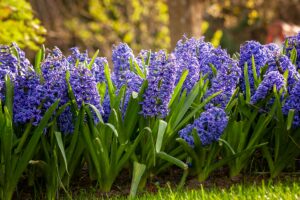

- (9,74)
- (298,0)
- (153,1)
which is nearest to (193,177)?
(9,74)

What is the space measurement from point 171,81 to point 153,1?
11.6m

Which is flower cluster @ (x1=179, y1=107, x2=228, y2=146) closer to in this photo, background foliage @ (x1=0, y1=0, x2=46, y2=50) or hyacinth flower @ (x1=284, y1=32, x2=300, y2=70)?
hyacinth flower @ (x1=284, y1=32, x2=300, y2=70)

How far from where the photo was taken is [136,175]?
10.9 ft

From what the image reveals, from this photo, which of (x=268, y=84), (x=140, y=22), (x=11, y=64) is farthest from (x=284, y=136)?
(x=140, y=22)

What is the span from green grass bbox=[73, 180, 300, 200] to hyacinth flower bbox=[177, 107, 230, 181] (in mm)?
206

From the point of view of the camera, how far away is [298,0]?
57.2 feet

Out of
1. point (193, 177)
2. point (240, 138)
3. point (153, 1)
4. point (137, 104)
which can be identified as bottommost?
point (193, 177)

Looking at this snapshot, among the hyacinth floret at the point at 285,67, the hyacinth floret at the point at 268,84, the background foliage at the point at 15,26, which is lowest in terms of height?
the hyacinth floret at the point at 268,84

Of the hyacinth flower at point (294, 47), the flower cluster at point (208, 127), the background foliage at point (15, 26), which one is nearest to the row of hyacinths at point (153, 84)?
the flower cluster at point (208, 127)

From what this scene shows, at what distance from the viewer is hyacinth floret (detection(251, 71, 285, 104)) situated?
3.46 meters

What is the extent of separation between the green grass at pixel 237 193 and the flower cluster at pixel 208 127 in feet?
0.97

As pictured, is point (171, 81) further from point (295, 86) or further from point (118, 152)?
point (295, 86)

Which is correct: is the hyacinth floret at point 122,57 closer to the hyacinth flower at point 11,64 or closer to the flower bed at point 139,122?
the flower bed at point 139,122

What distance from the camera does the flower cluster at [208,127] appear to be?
132 inches
